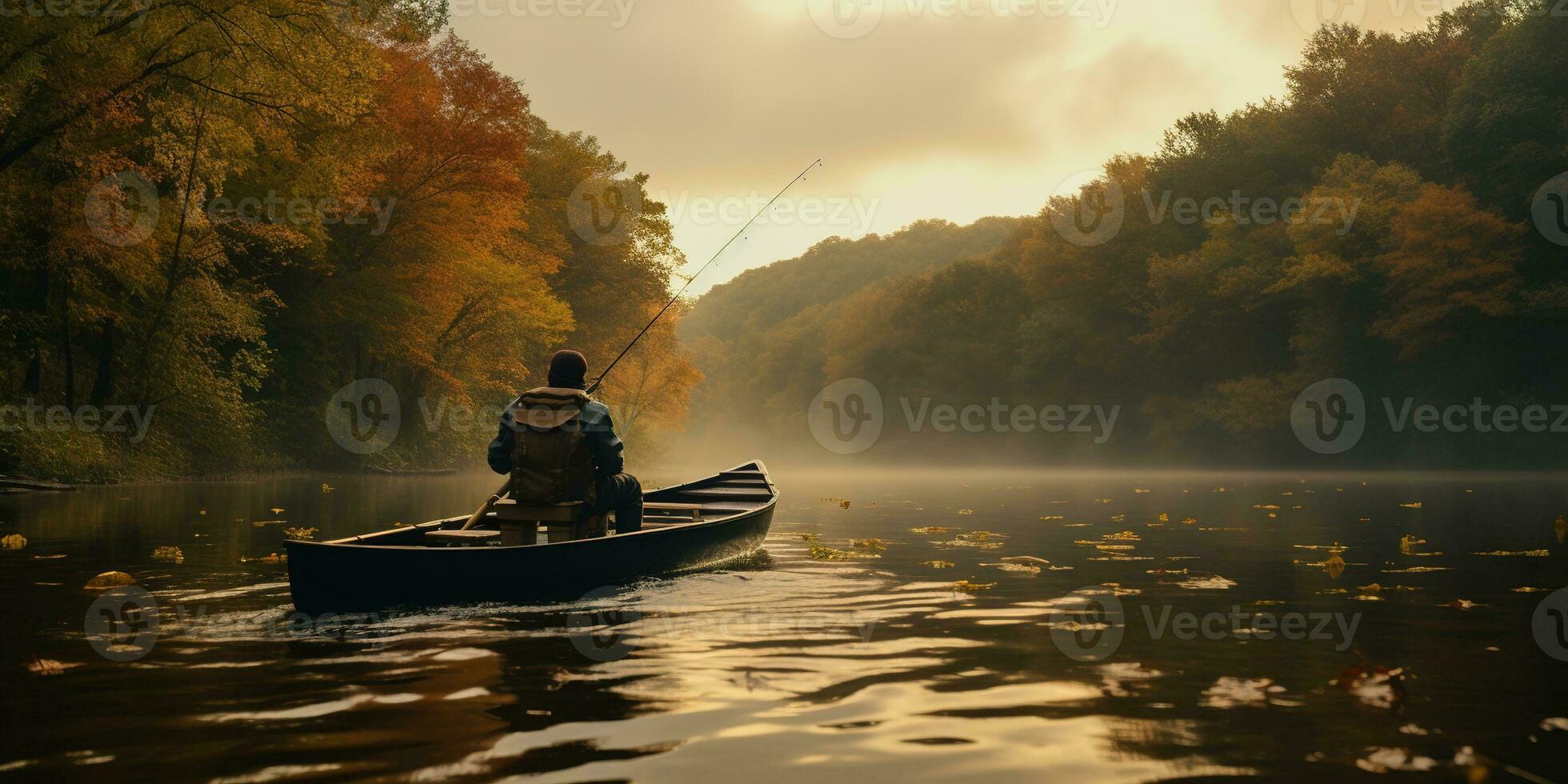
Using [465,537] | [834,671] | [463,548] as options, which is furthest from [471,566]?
[834,671]

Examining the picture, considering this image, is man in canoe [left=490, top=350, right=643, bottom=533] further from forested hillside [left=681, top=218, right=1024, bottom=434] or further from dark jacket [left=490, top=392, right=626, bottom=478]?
forested hillside [left=681, top=218, right=1024, bottom=434]

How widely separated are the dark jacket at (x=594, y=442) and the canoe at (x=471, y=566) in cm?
63

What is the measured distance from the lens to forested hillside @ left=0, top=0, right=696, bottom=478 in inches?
870

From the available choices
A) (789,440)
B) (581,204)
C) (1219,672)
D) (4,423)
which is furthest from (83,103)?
(789,440)

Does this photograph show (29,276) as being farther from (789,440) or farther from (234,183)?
(789,440)

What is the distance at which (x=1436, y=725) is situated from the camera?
212 inches

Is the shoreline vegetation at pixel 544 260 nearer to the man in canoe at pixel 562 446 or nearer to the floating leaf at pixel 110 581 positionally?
the floating leaf at pixel 110 581

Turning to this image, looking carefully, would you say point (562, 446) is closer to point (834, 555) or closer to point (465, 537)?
point (465, 537)

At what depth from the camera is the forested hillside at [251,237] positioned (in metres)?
22.1

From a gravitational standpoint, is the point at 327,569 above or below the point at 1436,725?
above

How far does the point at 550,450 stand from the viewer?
9688 millimetres

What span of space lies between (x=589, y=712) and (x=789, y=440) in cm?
10590

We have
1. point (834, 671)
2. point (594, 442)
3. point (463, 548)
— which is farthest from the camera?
point (594, 442)

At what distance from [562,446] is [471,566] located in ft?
4.40
